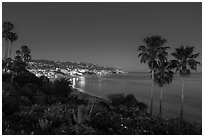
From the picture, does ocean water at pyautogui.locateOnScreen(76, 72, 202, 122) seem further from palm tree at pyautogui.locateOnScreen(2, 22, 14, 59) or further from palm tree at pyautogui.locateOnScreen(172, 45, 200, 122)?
palm tree at pyautogui.locateOnScreen(2, 22, 14, 59)

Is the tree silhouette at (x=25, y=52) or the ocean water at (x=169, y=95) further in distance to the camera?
the tree silhouette at (x=25, y=52)

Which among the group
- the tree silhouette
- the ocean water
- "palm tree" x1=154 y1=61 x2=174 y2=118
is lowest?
the ocean water

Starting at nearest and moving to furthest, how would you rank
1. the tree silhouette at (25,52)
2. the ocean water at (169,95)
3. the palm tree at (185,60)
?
1. the palm tree at (185,60)
2. the ocean water at (169,95)
3. the tree silhouette at (25,52)

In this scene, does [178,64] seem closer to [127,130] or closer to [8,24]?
[127,130]

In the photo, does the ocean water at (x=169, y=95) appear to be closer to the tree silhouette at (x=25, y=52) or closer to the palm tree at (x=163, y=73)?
the palm tree at (x=163, y=73)

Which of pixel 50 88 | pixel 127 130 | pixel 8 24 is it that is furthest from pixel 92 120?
pixel 8 24

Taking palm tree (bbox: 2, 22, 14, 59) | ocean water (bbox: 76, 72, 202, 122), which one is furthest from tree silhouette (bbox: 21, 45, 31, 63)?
ocean water (bbox: 76, 72, 202, 122)

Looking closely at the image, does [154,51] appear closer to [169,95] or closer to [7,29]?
[7,29]

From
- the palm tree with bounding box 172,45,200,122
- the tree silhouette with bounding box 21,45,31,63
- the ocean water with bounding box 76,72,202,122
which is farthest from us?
the tree silhouette with bounding box 21,45,31,63

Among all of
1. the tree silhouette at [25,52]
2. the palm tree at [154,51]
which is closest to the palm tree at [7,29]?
the tree silhouette at [25,52]

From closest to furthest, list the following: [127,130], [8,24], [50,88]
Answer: [127,130]
[50,88]
[8,24]

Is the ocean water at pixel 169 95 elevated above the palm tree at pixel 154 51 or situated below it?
below
